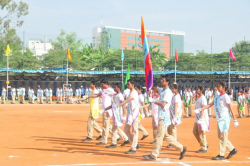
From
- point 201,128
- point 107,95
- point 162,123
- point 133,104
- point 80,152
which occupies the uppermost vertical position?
point 107,95

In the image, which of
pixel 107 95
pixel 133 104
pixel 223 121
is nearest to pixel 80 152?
pixel 133 104

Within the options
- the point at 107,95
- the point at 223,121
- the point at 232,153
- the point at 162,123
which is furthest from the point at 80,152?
the point at 232,153

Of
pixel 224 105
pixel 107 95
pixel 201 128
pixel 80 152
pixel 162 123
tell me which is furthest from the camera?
pixel 107 95

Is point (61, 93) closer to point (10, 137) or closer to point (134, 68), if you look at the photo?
point (134, 68)

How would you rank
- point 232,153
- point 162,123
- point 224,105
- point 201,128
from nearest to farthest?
point 162,123 → point 232,153 → point 224,105 → point 201,128

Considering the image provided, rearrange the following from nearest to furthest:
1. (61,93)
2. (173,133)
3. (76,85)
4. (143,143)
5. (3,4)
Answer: (173,133)
(143,143)
(61,93)
(76,85)
(3,4)

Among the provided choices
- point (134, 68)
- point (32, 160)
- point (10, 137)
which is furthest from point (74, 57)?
point (32, 160)

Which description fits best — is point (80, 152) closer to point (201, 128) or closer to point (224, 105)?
point (201, 128)

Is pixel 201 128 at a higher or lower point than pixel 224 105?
lower

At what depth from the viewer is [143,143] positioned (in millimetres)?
12023

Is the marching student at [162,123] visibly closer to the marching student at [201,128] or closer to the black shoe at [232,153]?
the black shoe at [232,153]

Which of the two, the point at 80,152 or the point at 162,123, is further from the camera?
the point at 80,152

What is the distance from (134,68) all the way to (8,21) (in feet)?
60.7

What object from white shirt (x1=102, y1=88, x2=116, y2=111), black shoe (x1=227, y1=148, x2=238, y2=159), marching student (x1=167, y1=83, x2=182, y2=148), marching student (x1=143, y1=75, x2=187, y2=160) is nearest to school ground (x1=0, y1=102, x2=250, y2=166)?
black shoe (x1=227, y1=148, x2=238, y2=159)
